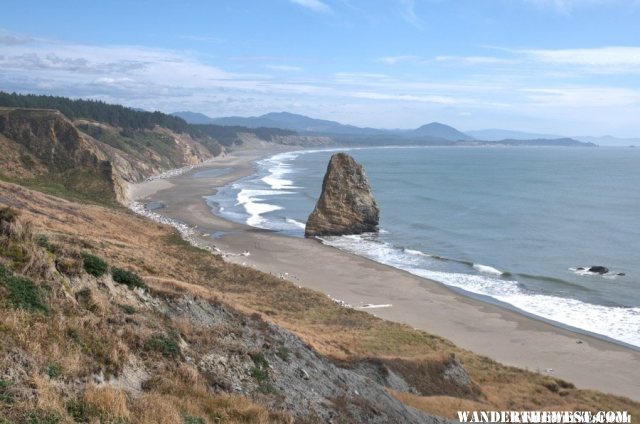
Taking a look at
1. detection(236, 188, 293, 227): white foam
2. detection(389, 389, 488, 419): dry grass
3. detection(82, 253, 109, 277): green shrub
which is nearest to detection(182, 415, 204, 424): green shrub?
detection(82, 253, 109, 277): green shrub

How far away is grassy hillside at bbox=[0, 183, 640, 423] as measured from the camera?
32.7ft

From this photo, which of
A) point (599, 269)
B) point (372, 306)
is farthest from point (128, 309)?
point (599, 269)

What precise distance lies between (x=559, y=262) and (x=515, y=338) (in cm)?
2064

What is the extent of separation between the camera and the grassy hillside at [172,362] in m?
9.96

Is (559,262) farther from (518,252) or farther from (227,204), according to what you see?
(227,204)

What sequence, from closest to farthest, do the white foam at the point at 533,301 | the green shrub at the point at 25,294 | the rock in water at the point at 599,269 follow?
the green shrub at the point at 25,294
the white foam at the point at 533,301
the rock in water at the point at 599,269

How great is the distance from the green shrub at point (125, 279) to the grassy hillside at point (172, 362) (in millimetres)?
32

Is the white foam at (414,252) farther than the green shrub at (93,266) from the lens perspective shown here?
Yes

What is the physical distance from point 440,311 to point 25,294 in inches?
1177

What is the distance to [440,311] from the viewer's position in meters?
37.9

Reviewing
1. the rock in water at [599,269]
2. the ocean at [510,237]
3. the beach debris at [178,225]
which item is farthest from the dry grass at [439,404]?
the rock in water at [599,269]

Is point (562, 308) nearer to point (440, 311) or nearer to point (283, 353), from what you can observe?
point (440, 311)

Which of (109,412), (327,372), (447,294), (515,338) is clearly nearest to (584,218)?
(447,294)

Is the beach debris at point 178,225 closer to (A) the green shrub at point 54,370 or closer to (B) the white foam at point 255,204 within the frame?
(B) the white foam at point 255,204
